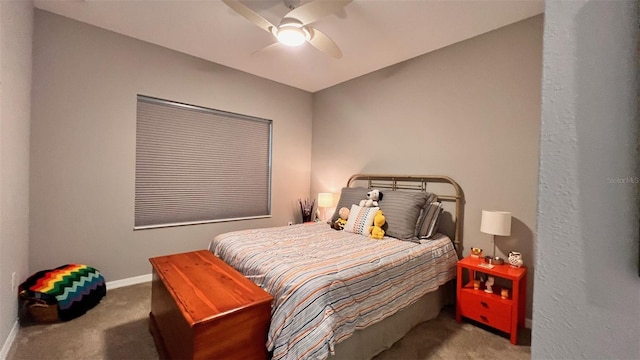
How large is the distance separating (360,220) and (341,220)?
0.35 metres

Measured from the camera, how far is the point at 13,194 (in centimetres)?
200

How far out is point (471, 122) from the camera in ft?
9.15

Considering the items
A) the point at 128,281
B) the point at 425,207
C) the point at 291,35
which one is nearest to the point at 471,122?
the point at 425,207

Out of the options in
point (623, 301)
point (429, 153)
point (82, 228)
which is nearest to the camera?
point (623, 301)

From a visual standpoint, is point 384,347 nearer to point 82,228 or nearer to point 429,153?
point 429,153

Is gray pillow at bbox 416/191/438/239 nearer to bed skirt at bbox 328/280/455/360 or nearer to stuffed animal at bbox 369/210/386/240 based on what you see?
stuffed animal at bbox 369/210/386/240

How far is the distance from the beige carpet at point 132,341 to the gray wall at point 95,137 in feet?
2.43

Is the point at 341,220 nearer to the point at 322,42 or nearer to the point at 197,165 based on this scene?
the point at 322,42

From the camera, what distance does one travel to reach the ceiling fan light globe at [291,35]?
81.4 inches

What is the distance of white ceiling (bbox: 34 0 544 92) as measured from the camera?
2305mm

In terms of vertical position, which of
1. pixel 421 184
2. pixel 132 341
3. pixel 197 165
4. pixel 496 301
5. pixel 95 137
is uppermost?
pixel 95 137

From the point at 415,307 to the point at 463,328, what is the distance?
50 centimetres

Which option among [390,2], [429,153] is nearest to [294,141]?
[429,153]

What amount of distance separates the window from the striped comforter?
122 centimetres
